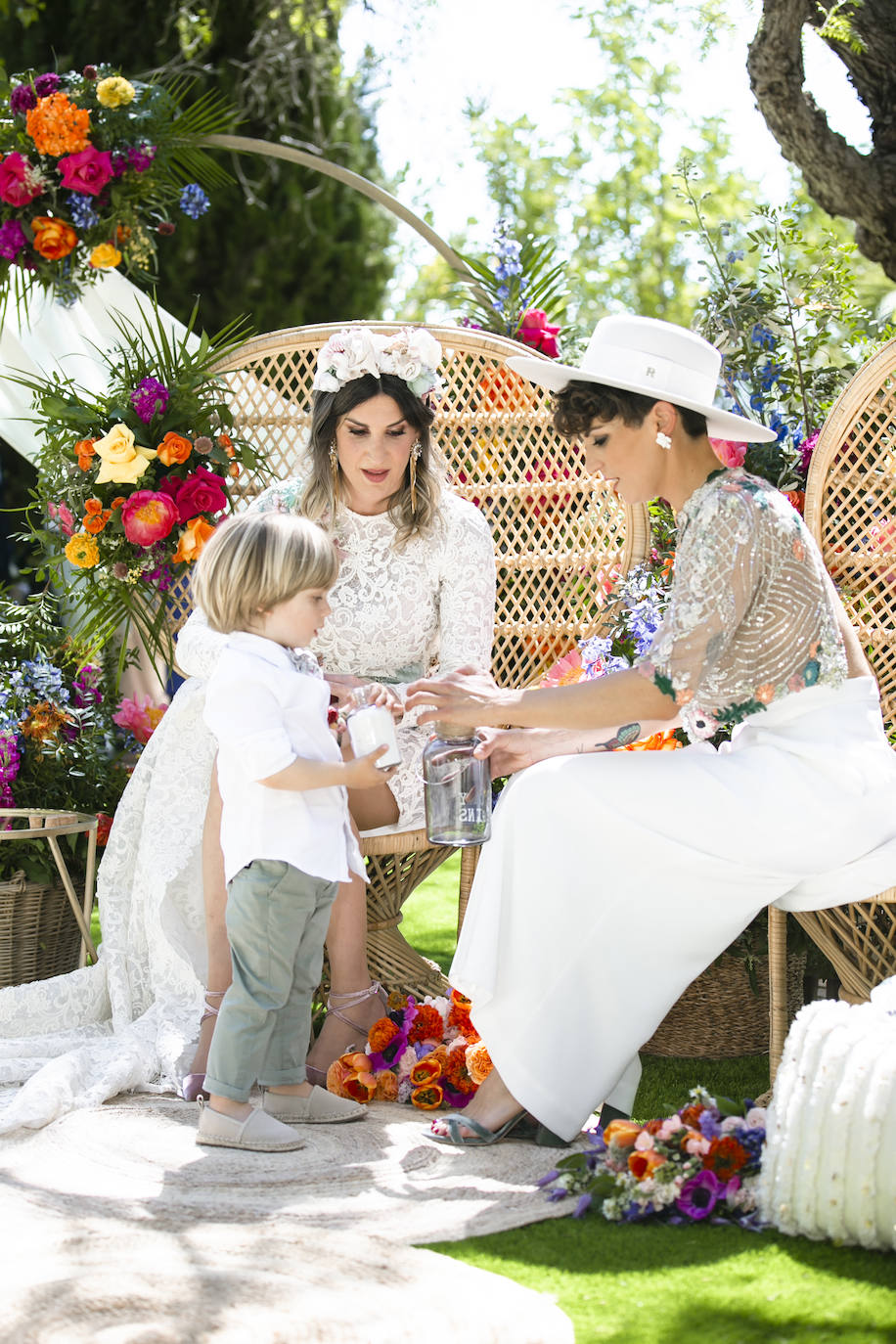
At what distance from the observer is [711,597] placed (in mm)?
2574

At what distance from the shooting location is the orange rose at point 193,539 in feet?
11.8

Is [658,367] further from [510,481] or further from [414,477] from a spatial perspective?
[510,481]

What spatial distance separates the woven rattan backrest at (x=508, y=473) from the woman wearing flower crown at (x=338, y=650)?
33cm

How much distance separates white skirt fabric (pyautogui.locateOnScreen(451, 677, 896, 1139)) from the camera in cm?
255

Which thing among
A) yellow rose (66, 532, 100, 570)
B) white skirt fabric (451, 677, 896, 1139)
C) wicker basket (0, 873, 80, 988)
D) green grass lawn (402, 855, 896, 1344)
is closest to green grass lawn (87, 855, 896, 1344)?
green grass lawn (402, 855, 896, 1344)

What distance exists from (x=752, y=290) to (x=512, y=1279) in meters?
2.54

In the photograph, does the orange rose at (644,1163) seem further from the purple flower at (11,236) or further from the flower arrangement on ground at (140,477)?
the purple flower at (11,236)

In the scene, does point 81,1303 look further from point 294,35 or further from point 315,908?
point 294,35

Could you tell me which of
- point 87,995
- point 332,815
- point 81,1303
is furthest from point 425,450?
point 81,1303

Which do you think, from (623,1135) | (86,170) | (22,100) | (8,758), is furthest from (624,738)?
(22,100)

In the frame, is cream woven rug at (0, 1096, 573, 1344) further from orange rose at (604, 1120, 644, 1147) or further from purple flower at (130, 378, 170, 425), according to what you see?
purple flower at (130, 378, 170, 425)

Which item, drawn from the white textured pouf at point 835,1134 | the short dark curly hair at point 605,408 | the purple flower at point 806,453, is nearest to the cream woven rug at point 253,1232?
the white textured pouf at point 835,1134

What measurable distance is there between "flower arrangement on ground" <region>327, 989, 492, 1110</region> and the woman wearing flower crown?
0.13 metres

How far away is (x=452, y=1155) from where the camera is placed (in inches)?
102
